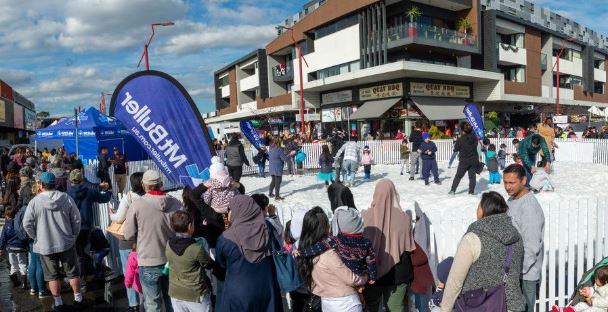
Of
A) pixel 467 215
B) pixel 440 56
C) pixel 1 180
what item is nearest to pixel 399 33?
pixel 440 56

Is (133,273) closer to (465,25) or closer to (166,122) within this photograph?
(166,122)

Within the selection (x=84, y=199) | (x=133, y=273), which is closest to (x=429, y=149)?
(x=84, y=199)

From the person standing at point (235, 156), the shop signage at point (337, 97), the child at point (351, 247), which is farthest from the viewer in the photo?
the shop signage at point (337, 97)

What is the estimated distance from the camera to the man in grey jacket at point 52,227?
484 centimetres

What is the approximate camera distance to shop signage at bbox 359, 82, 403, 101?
30922 mm

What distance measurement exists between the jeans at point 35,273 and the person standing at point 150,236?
2.28 metres

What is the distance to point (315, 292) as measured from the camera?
327 centimetres

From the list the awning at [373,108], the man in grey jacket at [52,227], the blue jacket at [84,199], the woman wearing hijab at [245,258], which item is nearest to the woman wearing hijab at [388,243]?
the woman wearing hijab at [245,258]

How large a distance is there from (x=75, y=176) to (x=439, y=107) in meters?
29.7

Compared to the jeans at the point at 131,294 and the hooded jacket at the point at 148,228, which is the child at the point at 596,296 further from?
the jeans at the point at 131,294

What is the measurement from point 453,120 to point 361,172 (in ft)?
64.3

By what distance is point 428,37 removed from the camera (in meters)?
29.9

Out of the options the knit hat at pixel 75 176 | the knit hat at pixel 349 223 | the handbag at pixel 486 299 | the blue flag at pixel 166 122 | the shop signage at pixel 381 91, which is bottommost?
the handbag at pixel 486 299

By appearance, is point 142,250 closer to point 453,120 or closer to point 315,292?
point 315,292
